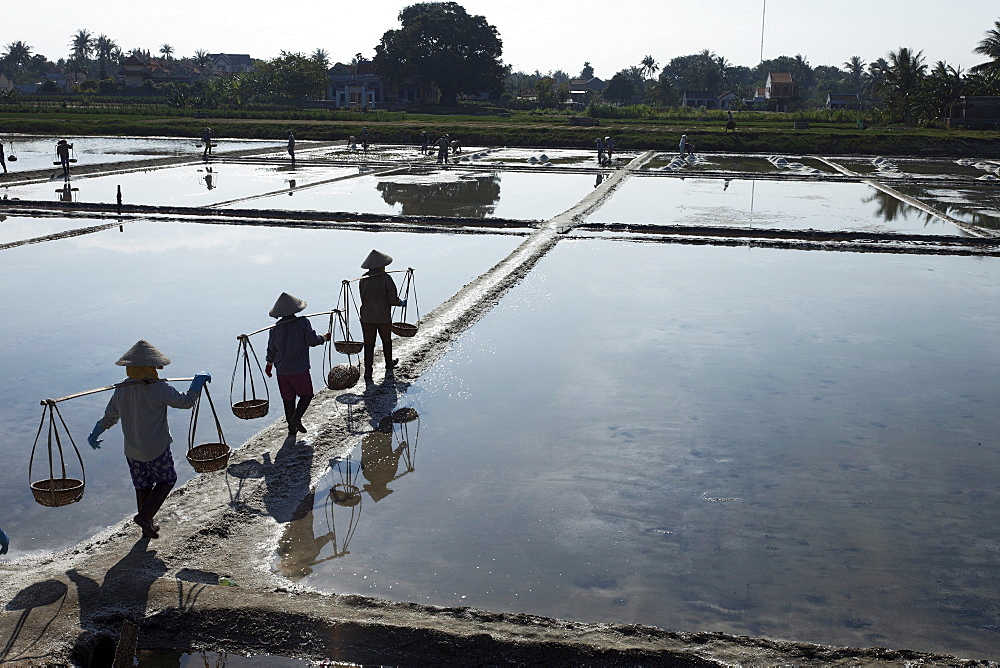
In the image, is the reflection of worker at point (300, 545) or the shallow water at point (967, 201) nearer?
the reflection of worker at point (300, 545)

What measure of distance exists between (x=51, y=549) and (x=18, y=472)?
1.32m

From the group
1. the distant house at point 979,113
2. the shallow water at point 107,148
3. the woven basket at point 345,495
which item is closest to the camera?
the woven basket at point 345,495

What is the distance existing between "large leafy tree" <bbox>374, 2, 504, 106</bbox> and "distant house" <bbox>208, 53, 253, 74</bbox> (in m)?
70.9

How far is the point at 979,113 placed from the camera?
4466 cm

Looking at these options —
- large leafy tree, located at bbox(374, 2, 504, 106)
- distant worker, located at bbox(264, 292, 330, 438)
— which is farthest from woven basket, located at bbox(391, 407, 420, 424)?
large leafy tree, located at bbox(374, 2, 504, 106)

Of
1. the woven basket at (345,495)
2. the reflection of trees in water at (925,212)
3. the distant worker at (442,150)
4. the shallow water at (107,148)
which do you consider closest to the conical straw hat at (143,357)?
the woven basket at (345,495)

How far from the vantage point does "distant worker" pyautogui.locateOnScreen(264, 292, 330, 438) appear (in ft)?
22.2

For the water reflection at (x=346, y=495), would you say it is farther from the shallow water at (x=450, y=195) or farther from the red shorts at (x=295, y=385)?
the shallow water at (x=450, y=195)

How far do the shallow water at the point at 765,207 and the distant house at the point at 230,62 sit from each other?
124978mm

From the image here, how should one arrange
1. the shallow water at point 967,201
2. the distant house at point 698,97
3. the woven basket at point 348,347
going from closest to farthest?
the woven basket at point 348,347 → the shallow water at point 967,201 → the distant house at point 698,97

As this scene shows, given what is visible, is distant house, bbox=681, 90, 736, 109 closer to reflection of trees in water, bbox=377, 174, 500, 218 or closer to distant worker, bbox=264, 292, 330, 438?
reflection of trees in water, bbox=377, 174, 500, 218

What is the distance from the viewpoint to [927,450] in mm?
6945

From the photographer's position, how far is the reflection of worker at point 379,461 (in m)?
6.26

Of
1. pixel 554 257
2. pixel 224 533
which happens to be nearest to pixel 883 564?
pixel 224 533
